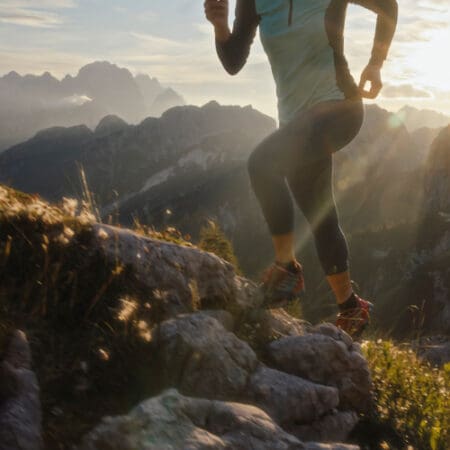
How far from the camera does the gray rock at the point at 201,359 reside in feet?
11.5

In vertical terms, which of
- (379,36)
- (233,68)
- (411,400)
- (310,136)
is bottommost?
(411,400)

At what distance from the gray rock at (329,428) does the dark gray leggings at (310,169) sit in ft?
6.30

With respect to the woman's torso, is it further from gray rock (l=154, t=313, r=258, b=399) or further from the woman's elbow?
gray rock (l=154, t=313, r=258, b=399)

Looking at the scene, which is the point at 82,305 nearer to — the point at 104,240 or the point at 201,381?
the point at 104,240

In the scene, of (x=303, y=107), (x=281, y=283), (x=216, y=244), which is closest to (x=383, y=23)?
(x=303, y=107)

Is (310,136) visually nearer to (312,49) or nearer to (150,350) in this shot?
(312,49)

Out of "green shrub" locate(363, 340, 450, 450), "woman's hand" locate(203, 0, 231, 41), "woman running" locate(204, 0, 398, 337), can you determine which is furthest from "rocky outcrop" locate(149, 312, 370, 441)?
"woman's hand" locate(203, 0, 231, 41)

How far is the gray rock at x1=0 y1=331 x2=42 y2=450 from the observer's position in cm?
252

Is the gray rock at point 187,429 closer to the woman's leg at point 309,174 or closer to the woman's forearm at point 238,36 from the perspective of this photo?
the woman's leg at point 309,174

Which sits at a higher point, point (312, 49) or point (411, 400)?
point (312, 49)

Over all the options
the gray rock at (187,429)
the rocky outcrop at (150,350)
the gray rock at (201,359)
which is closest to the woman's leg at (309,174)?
the rocky outcrop at (150,350)

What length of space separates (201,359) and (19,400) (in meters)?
1.21

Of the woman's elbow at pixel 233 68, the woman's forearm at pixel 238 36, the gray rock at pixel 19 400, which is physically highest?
the woman's forearm at pixel 238 36

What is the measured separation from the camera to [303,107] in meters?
4.94
